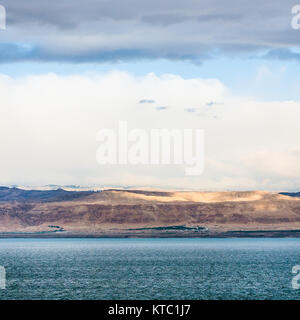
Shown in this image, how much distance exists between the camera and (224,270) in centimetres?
9588

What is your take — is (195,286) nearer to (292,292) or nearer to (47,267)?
(292,292)

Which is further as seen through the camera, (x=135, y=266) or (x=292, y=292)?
(x=135, y=266)

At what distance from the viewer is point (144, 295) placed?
6525 centimetres

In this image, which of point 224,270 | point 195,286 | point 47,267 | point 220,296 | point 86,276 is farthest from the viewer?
point 47,267

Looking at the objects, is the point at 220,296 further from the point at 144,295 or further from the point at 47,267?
the point at 47,267

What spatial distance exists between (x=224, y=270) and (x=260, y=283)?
2005 centimetres
